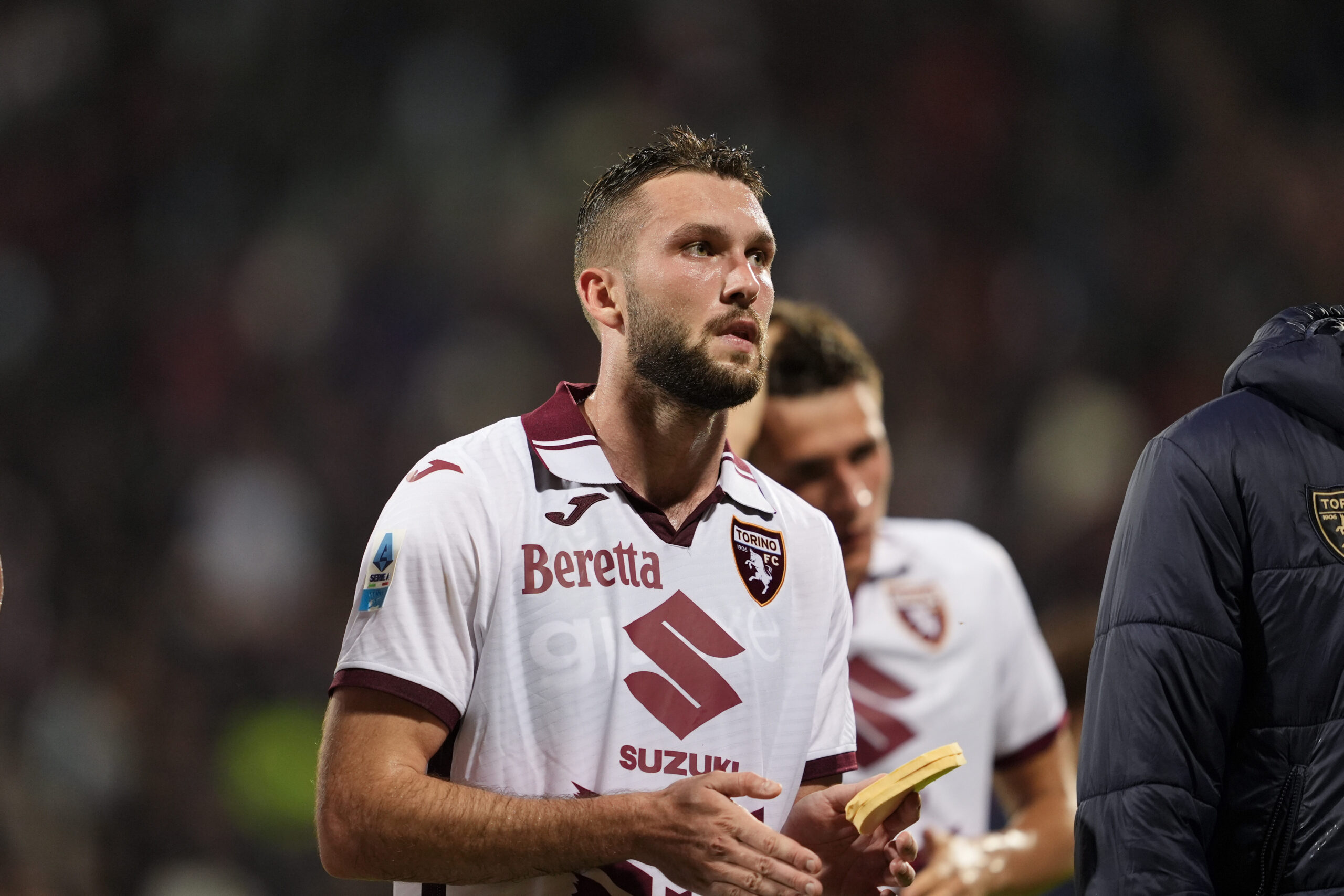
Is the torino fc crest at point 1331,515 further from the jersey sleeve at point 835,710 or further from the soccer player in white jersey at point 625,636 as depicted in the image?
the jersey sleeve at point 835,710

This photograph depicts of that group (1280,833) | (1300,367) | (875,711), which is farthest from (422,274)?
(1280,833)

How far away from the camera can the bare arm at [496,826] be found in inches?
68.0

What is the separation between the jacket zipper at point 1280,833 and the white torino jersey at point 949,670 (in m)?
1.95

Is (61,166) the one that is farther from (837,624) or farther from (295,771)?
(837,624)

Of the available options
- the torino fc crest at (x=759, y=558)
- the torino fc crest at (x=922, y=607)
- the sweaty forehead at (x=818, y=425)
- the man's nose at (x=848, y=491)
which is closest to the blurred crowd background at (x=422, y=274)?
the torino fc crest at (x=922, y=607)

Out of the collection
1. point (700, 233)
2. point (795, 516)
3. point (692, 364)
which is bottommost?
point (795, 516)

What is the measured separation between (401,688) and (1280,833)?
A: 4.17 ft

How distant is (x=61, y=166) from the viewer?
7199mm

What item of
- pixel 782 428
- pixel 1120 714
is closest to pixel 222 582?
pixel 782 428

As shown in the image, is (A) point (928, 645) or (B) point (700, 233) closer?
(B) point (700, 233)

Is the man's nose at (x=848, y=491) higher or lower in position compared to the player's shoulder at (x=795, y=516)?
higher

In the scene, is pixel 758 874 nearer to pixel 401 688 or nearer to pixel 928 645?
pixel 401 688

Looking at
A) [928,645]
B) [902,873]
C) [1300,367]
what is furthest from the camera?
[928,645]

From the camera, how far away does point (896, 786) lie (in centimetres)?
190
